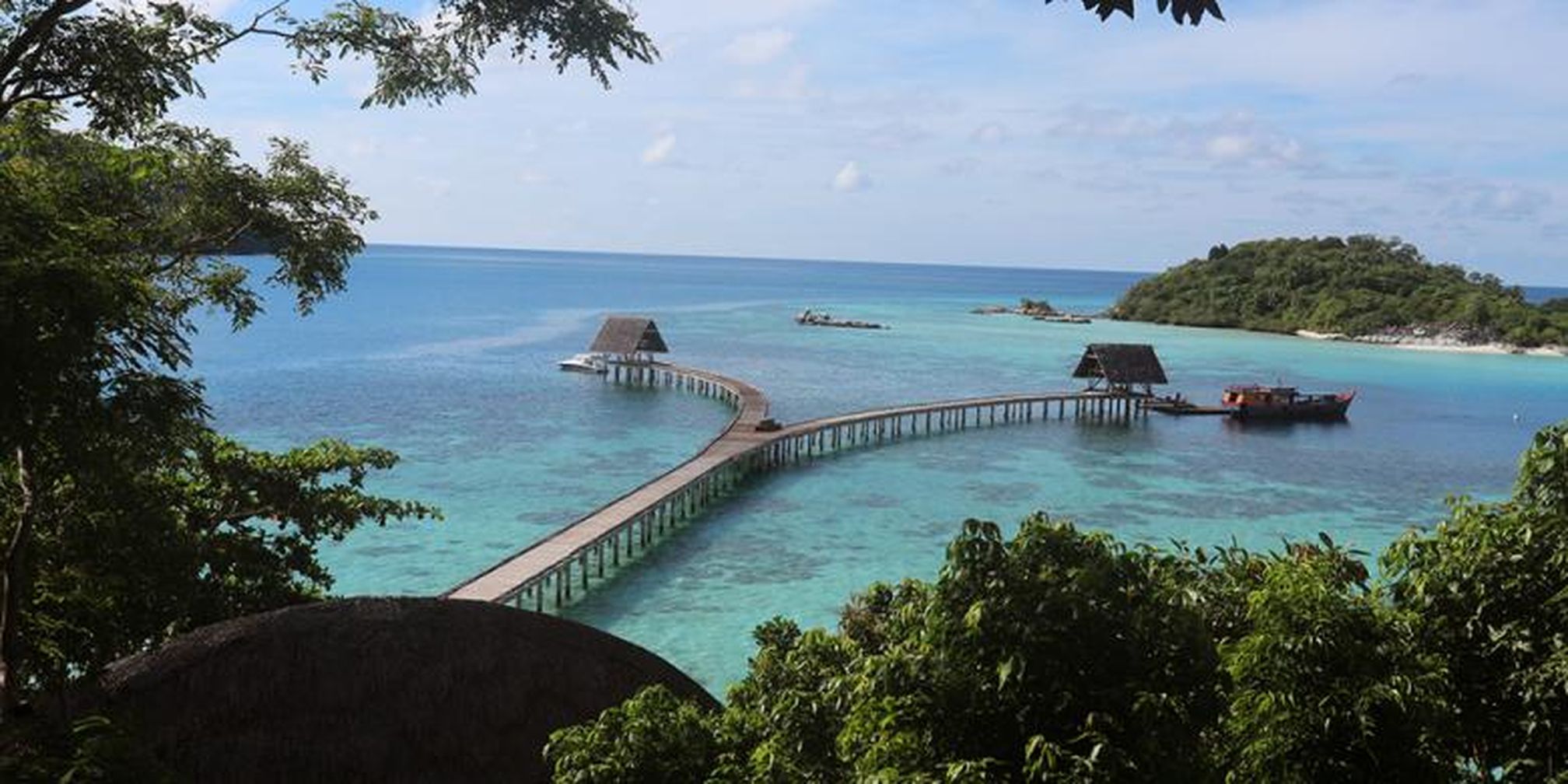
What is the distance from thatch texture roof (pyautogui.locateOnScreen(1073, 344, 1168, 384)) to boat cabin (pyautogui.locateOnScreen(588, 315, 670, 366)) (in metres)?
18.4

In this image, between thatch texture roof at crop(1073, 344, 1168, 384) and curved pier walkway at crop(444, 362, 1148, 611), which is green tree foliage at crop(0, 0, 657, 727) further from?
thatch texture roof at crop(1073, 344, 1168, 384)

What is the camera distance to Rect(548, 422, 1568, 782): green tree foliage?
4.87 meters

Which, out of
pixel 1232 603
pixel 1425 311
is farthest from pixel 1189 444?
pixel 1425 311

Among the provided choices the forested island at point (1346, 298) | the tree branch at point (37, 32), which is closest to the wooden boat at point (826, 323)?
the forested island at point (1346, 298)

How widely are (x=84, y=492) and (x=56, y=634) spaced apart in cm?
118

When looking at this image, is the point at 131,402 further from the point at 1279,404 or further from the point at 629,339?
the point at 1279,404

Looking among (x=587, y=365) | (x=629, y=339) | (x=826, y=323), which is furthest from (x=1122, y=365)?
(x=826, y=323)

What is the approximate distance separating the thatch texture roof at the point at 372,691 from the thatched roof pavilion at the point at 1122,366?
4109 centimetres

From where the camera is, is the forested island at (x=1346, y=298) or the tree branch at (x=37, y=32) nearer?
the tree branch at (x=37, y=32)

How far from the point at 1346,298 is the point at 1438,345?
39.4 feet

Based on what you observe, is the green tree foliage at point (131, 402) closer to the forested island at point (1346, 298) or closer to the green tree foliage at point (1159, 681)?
the green tree foliage at point (1159, 681)

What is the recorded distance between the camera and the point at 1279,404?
45.4 m

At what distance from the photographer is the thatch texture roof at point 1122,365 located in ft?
153

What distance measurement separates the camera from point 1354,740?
5.59 meters
